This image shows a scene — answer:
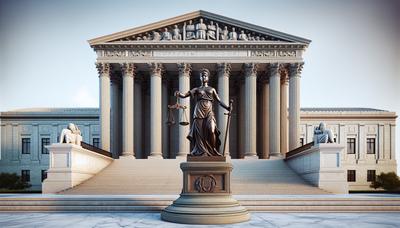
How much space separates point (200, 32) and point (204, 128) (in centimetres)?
2749

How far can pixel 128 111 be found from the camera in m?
38.7

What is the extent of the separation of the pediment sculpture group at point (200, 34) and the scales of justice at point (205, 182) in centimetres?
2681

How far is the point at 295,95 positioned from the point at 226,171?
28.1 m

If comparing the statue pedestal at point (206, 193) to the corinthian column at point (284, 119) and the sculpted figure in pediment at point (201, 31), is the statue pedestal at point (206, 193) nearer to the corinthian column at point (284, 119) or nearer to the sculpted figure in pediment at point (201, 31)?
the sculpted figure in pediment at point (201, 31)

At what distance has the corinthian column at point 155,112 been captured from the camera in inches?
1512

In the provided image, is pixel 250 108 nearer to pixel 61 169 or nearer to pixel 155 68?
pixel 155 68

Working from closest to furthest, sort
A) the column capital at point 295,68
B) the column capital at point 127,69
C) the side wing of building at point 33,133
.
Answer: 1. the column capital at point 127,69
2. the column capital at point 295,68
3. the side wing of building at point 33,133

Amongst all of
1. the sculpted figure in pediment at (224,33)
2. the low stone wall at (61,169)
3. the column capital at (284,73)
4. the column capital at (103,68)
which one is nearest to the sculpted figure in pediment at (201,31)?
the sculpted figure in pediment at (224,33)

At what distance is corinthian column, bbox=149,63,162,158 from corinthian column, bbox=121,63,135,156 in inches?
85.0

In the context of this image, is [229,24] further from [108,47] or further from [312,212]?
[312,212]

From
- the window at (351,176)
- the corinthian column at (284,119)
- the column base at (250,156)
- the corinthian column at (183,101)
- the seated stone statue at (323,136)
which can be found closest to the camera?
the seated stone statue at (323,136)

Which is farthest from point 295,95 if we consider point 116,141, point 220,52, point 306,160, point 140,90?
point 116,141

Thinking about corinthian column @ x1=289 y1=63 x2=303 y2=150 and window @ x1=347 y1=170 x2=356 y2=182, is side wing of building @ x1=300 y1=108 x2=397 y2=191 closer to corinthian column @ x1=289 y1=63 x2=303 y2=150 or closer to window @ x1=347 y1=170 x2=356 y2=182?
window @ x1=347 y1=170 x2=356 y2=182

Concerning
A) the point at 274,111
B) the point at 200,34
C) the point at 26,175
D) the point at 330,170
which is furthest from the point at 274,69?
the point at 26,175
